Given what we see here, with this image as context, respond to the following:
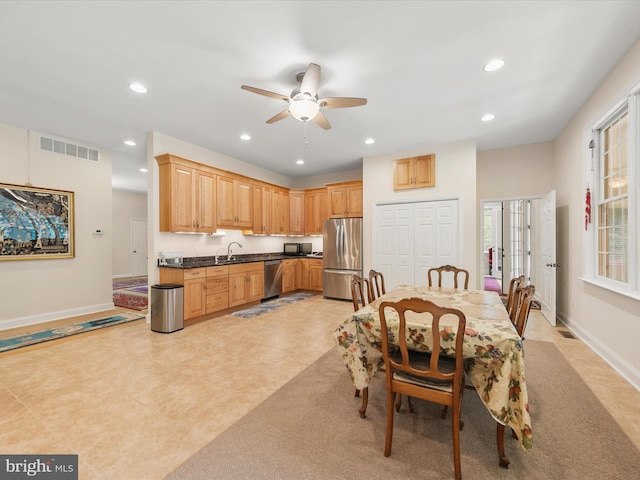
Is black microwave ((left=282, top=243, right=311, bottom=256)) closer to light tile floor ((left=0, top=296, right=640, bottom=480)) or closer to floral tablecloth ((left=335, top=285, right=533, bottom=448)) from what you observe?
light tile floor ((left=0, top=296, right=640, bottom=480))

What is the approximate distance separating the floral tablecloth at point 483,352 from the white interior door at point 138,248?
9496mm

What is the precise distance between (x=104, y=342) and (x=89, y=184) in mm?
2938

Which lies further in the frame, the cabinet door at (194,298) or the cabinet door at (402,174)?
the cabinet door at (402,174)

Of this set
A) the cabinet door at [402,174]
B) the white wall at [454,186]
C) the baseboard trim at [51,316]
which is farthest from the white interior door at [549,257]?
the baseboard trim at [51,316]

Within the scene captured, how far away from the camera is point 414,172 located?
495cm

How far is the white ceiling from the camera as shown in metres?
2.01

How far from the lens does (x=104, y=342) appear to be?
346 centimetres

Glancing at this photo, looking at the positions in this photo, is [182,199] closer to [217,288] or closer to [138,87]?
[217,288]

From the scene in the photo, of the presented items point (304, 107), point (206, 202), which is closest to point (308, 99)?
point (304, 107)

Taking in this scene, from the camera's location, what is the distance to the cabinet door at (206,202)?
4617 millimetres

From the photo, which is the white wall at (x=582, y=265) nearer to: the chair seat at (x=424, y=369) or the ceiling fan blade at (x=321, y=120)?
the chair seat at (x=424, y=369)

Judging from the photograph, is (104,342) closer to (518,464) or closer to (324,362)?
(324,362)

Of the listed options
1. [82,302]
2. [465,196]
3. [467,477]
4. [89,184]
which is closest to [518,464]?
[467,477]

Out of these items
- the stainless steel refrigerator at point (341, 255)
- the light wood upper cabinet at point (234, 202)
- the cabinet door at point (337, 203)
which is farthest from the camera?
the cabinet door at point (337, 203)
